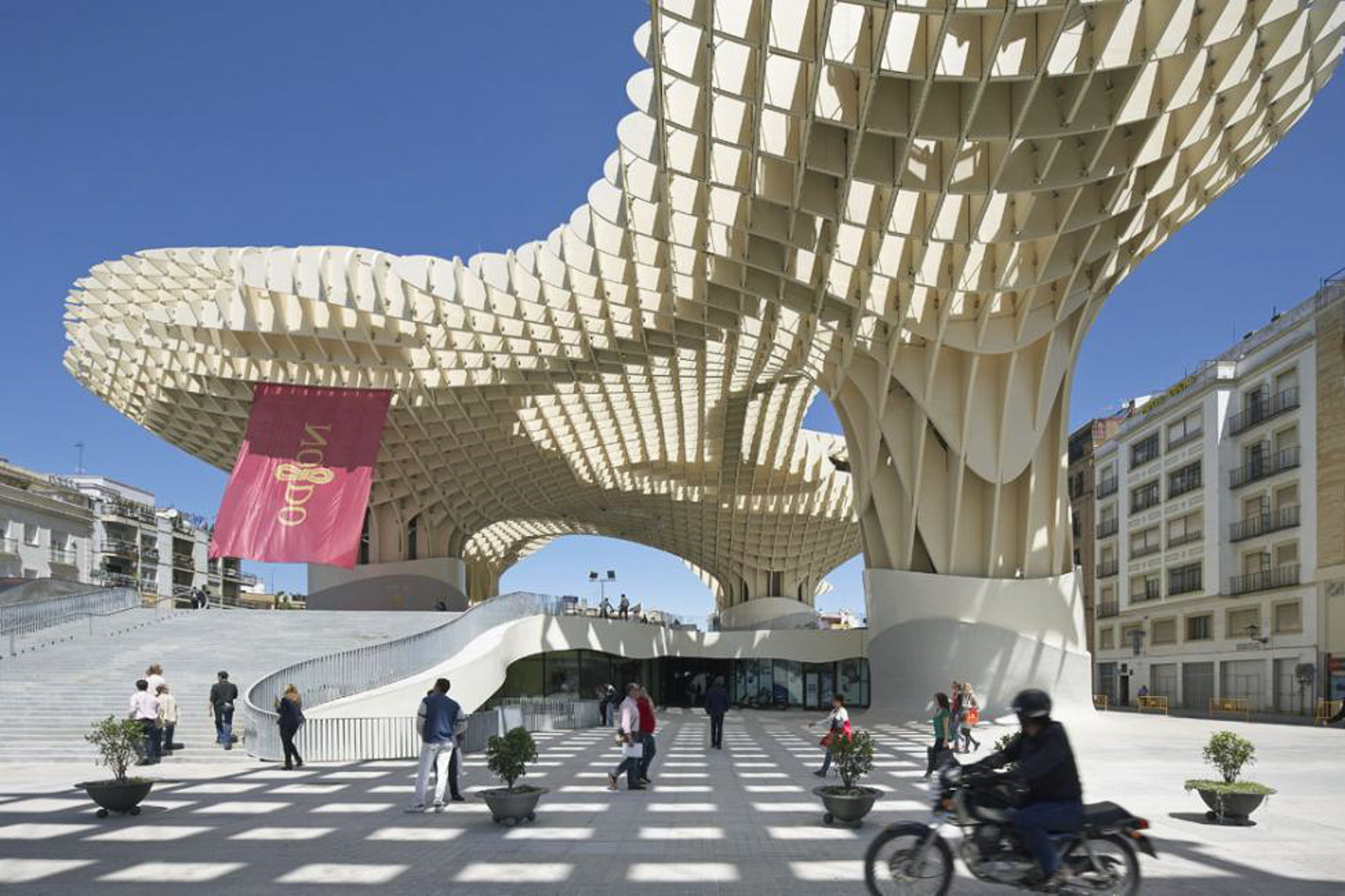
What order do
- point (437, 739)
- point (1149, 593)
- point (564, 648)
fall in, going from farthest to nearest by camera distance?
point (1149, 593)
point (564, 648)
point (437, 739)

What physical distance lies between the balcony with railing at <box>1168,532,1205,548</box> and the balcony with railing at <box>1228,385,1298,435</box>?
547 cm

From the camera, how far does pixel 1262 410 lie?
45.2m

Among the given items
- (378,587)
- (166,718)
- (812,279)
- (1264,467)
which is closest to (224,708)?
(166,718)

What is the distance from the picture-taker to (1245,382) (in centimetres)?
4706

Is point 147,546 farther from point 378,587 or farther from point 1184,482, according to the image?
point 1184,482

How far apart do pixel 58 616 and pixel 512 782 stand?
26.1 m

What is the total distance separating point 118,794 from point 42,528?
58634 millimetres

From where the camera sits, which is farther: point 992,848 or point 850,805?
point 850,805

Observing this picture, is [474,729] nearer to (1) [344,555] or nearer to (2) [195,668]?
(2) [195,668]

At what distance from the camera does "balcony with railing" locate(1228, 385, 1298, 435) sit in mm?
43031

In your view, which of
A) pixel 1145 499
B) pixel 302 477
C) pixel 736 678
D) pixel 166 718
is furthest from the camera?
pixel 736 678

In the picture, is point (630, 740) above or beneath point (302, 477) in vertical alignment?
beneath

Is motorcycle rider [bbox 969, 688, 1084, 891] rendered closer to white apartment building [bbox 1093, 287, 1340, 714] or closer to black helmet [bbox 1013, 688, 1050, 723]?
black helmet [bbox 1013, 688, 1050, 723]

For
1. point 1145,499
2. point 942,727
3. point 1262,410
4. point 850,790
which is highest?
point 1262,410
